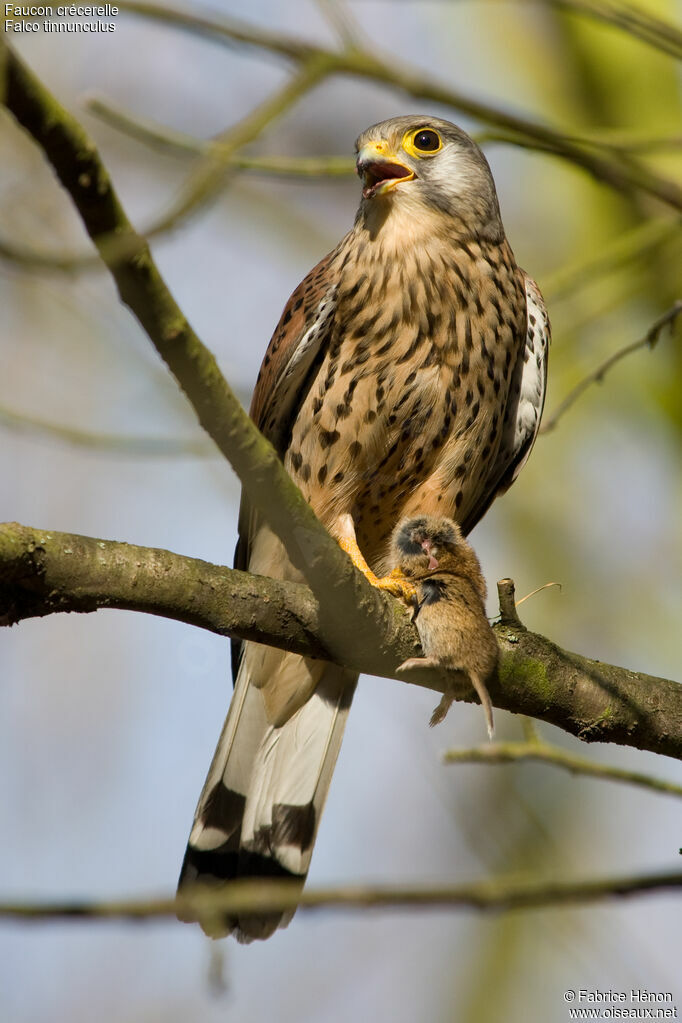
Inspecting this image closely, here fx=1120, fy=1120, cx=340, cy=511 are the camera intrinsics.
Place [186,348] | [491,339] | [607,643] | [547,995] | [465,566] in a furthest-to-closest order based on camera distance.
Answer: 1. [607,643]
2. [547,995]
3. [491,339]
4. [465,566]
5. [186,348]

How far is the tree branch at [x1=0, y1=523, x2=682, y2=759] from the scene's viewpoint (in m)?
2.40

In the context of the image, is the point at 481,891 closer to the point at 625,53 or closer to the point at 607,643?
the point at 607,643

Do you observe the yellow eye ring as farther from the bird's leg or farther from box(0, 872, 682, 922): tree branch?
box(0, 872, 682, 922): tree branch

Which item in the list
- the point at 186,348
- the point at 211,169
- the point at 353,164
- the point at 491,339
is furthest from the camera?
the point at 491,339

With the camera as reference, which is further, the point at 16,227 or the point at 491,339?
the point at 16,227

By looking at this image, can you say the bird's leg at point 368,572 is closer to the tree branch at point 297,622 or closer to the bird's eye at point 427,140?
the tree branch at point 297,622

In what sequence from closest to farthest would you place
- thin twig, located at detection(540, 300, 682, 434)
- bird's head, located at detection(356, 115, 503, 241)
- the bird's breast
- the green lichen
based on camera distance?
the green lichen < thin twig, located at detection(540, 300, 682, 434) < the bird's breast < bird's head, located at detection(356, 115, 503, 241)

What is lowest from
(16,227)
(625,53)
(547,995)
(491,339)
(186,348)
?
(547,995)

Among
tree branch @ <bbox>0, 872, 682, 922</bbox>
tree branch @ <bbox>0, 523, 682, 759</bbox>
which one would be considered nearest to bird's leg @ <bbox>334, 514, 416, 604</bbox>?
tree branch @ <bbox>0, 523, 682, 759</bbox>

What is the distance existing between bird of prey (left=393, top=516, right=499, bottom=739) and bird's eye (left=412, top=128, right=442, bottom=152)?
1.37 metres

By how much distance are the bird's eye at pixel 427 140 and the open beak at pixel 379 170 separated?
0.15 meters

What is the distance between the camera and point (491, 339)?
377cm

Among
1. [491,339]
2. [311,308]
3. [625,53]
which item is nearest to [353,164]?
[311,308]

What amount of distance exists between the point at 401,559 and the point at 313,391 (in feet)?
2.32
